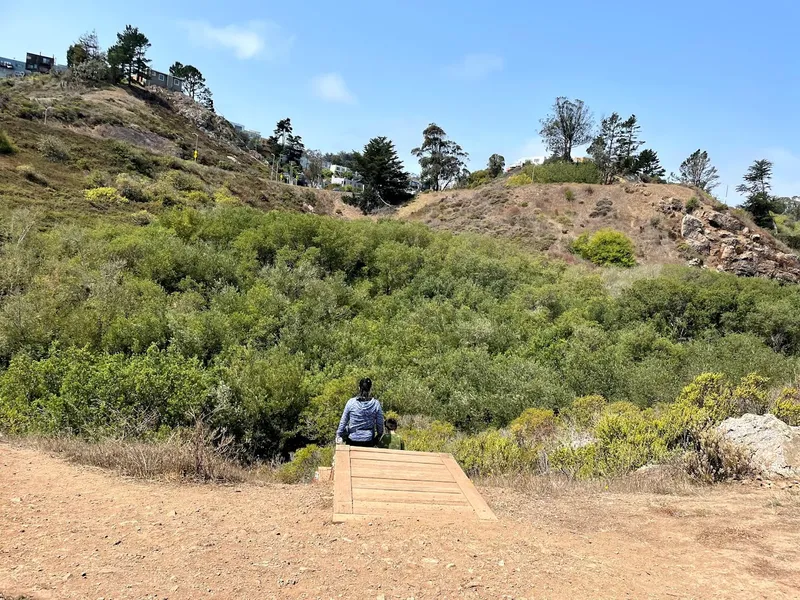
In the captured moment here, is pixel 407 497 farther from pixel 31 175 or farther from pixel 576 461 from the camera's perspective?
pixel 31 175

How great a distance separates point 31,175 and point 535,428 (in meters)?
32.4

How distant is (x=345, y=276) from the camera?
784 inches

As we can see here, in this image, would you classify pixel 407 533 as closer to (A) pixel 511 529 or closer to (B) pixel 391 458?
(A) pixel 511 529

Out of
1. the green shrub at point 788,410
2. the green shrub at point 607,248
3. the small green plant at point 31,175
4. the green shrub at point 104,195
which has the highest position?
the small green plant at point 31,175

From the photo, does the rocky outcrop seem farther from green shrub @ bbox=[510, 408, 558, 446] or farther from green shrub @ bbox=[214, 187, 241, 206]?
green shrub @ bbox=[214, 187, 241, 206]

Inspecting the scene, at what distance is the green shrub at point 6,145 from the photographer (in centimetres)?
3005

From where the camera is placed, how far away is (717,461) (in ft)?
18.8

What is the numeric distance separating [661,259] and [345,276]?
25.2m

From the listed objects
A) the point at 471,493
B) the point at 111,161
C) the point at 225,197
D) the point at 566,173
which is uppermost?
the point at 566,173

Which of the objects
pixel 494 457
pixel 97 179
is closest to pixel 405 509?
pixel 494 457

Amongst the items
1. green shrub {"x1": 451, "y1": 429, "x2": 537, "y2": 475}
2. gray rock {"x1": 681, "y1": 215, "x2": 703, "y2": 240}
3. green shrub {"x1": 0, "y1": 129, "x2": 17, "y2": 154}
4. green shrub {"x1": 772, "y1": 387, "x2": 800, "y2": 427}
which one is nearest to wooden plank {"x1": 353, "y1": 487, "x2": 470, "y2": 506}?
green shrub {"x1": 451, "y1": 429, "x2": 537, "y2": 475}

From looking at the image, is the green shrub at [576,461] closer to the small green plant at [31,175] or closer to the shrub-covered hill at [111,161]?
the shrub-covered hill at [111,161]

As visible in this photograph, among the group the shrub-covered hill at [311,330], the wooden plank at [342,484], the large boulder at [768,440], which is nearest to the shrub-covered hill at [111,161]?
the shrub-covered hill at [311,330]

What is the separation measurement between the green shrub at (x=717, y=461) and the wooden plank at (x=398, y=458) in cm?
304
